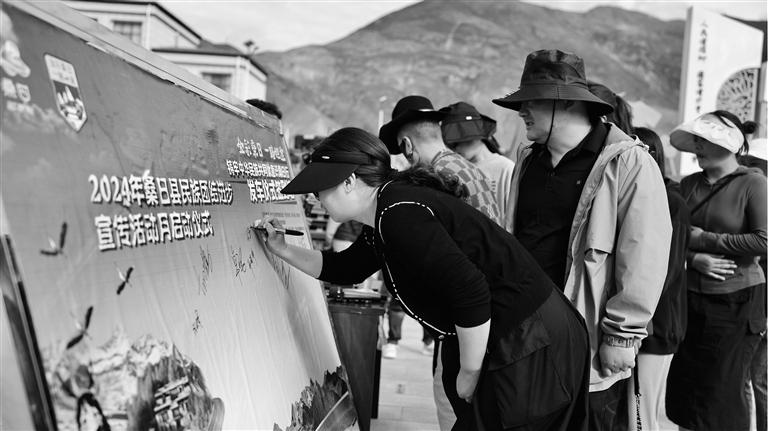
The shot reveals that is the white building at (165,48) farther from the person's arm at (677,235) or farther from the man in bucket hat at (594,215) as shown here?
the man in bucket hat at (594,215)

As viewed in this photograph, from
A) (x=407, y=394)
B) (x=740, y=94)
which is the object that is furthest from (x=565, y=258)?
(x=740, y=94)

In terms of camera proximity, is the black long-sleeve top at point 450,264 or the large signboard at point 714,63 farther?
the large signboard at point 714,63

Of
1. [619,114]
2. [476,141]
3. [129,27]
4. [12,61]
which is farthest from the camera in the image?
[129,27]

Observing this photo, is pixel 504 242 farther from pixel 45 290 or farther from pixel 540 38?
pixel 540 38

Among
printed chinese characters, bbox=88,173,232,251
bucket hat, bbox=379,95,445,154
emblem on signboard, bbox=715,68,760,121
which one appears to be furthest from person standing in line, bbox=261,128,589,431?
emblem on signboard, bbox=715,68,760,121

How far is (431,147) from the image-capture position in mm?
2633

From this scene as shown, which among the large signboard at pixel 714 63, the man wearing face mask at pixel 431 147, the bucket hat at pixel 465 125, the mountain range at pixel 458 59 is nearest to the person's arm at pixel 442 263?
the man wearing face mask at pixel 431 147

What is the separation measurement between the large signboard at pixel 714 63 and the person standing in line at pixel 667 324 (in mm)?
17739

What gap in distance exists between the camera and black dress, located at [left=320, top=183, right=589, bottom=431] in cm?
137

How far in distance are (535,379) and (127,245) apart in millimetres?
891

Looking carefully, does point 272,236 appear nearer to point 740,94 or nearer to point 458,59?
point 740,94

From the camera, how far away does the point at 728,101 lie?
65.8 feet

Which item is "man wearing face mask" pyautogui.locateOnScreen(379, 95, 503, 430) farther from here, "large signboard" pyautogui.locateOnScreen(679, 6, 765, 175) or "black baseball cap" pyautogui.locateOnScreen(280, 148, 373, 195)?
"large signboard" pyautogui.locateOnScreen(679, 6, 765, 175)

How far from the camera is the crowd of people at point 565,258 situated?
4.78 ft
